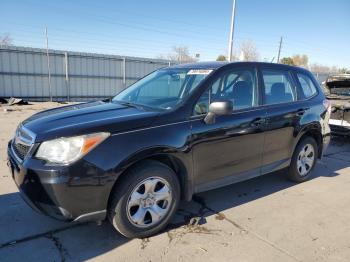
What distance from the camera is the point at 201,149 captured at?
11.5 feet

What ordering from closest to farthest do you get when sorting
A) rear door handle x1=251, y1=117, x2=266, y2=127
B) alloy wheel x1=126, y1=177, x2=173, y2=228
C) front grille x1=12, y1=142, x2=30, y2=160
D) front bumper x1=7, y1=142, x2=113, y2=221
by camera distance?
front bumper x1=7, y1=142, x2=113, y2=221
front grille x1=12, y1=142, x2=30, y2=160
alloy wheel x1=126, y1=177, x2=173, y2=228
rear door handle x1=251, y1=117, x2=266, y2=127

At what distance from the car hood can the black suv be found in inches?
0.4

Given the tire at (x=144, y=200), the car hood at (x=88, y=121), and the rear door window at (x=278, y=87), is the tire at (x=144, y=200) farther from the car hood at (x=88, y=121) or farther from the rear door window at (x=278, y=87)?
the rear door window at (x=278, y=87)

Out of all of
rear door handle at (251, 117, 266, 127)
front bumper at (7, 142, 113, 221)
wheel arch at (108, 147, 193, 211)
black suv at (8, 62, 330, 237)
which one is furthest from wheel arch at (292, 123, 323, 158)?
front bumper at (7, 142, 113, 221)

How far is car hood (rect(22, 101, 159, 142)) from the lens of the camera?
2875 millimetres

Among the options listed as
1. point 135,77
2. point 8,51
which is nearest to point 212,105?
point 8,51

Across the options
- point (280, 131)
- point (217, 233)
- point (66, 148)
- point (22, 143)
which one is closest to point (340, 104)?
point (280, 131)

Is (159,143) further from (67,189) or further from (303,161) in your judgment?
(303,161)

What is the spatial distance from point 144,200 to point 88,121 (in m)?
0.96

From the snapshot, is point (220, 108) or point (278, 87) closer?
point (220, 108)

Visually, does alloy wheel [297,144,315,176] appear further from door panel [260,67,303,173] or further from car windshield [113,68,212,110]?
car windshield [113,68,212,110]

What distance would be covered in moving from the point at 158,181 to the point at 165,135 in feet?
1.57

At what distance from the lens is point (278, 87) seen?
459 cm

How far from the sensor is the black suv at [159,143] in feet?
9.23
